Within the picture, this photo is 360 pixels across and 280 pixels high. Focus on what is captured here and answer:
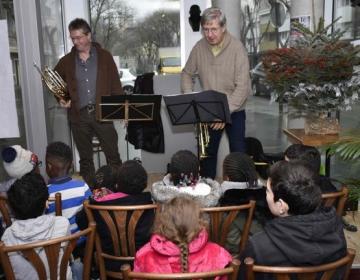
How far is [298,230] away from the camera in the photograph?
4.49ft

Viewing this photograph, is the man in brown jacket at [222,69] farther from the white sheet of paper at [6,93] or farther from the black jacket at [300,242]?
the black jacket at [300,242]

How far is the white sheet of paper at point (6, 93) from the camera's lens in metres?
3.05

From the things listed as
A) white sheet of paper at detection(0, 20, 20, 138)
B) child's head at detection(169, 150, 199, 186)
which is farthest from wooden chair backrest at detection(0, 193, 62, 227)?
white sheet of paper at detection(0, 20, 20, 138)

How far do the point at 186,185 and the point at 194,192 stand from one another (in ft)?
0.26

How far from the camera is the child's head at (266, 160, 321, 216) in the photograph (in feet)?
4.85

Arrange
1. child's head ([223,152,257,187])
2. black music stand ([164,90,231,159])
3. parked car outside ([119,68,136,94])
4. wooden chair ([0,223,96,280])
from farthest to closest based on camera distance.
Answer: parked car outside ([119,68,136,94])
black music stand ([164,90,231,159])
child's head ([223,152,257,187])
wooden chair ([0,223,96,280])

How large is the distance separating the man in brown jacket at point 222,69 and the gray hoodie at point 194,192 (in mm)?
1420

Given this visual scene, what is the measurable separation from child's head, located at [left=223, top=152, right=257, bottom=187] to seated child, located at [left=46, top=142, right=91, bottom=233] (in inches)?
30.6

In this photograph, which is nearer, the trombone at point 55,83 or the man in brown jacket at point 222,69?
the man in brown jacket at point 222,69

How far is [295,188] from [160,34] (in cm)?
394

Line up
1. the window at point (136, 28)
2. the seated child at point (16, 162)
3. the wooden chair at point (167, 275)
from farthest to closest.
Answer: the window at point (136, 28) → the seated child at point (16, 162) → the wooden chair at point (167, 275)

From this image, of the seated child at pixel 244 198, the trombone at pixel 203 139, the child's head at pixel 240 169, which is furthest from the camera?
the trombone at pixel 203 139

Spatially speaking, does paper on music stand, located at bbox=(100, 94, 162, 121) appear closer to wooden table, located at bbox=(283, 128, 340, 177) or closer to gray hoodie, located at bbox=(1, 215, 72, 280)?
wooden table, located at bbox=(283, 128, 340, 177)

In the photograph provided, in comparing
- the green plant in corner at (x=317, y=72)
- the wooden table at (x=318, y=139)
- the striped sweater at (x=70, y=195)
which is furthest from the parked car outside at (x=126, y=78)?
the striped sweater at (x=70, y=195)
